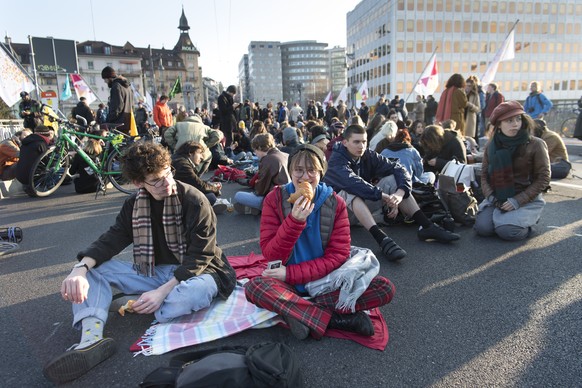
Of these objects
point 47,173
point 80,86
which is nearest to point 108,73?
point 47,173

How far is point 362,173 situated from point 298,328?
263 cm

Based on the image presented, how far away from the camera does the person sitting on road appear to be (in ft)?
8.23

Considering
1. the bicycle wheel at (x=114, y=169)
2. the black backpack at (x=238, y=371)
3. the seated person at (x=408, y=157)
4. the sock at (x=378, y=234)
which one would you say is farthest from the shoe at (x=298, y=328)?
the bicycle wheel at (x=114, y=169)

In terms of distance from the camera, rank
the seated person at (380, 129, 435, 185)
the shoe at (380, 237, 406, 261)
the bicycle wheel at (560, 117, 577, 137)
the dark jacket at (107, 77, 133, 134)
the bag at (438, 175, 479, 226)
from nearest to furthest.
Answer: the shoe at (380, 237, 406, 261)
the bag at (438, 175, 479, 226)
the seated person at (380, 129, 435, 185)
the dark jacket at (107, 77, 133, 134)
the bicycle wheel at (560, 117, 577, 137)

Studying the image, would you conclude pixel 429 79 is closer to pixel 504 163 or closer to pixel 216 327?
pixel 504 163

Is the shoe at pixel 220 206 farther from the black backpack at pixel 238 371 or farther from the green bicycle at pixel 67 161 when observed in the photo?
the black backpack at pixel 238 371

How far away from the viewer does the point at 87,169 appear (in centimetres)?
743

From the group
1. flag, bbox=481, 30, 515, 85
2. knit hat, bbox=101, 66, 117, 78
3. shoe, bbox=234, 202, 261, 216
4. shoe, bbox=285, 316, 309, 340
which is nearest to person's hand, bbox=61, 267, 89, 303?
shoe, bbox=285, 316, 309, 340

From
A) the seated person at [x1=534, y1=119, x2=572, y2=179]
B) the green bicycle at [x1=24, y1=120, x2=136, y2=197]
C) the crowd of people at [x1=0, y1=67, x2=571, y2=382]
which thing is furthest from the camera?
the green bicycle at [x1=24, y1=120, x2=136, y2=197]

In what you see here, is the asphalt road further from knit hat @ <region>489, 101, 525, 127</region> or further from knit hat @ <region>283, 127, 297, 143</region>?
knit hat @ <region>283, 127, 297, 143</region>

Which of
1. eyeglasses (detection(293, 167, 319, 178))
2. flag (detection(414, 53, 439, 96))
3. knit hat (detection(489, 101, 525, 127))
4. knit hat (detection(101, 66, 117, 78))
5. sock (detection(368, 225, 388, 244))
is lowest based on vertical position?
sock (detection(368, 225, 388, 244))

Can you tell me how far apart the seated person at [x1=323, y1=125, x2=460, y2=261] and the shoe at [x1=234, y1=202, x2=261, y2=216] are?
5.48ft

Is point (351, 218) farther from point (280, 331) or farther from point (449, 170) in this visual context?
point (280, 331)

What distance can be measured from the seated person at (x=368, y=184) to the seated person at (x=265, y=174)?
1113 mm
